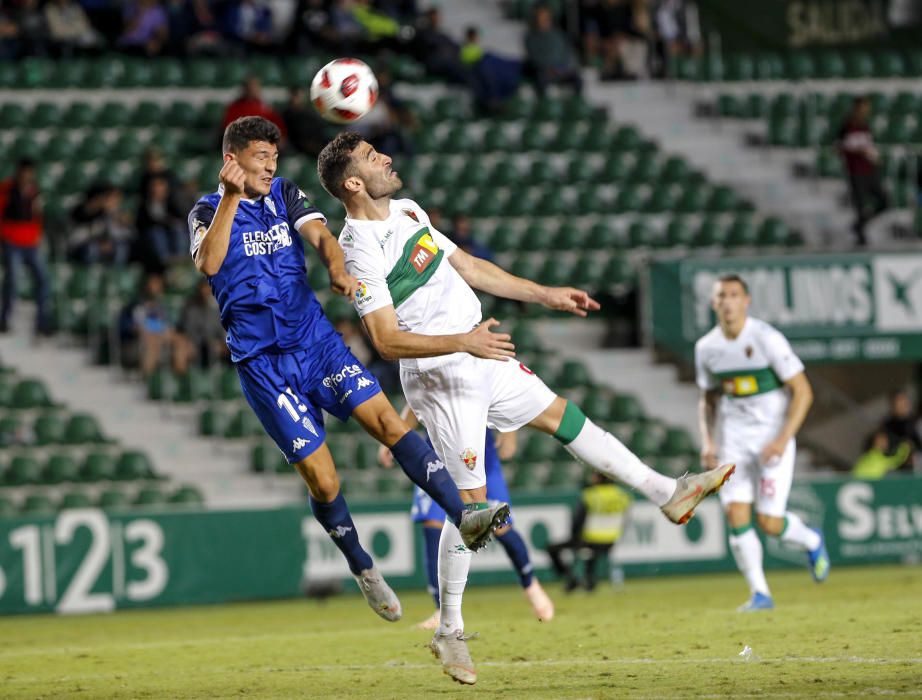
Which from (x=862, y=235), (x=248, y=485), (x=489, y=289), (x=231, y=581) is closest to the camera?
(x=489, y=289)

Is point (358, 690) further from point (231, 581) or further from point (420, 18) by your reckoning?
point (420, 18)

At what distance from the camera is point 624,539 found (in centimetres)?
1809

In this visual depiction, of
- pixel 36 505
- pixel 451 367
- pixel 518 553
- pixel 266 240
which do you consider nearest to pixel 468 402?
pixel 451 367

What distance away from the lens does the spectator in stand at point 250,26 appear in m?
23.9

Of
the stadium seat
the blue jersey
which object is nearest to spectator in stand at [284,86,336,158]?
the stadium seat

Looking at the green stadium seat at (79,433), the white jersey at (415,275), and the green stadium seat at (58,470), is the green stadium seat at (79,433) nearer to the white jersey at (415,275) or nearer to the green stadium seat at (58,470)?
the green stadium seat at (58,470)

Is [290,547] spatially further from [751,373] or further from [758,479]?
[751,373]

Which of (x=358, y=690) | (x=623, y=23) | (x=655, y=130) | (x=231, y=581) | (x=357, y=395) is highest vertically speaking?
(x=623, y=23)

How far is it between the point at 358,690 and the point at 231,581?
889 centimetres

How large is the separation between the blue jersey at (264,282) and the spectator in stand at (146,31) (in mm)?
15241

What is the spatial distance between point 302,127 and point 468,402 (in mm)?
13579

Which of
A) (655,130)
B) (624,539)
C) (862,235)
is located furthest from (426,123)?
(624,539)

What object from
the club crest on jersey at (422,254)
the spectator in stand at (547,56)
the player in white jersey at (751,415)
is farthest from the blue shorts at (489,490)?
the spectator in stand at (547,56)

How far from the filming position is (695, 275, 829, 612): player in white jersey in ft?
40.6
